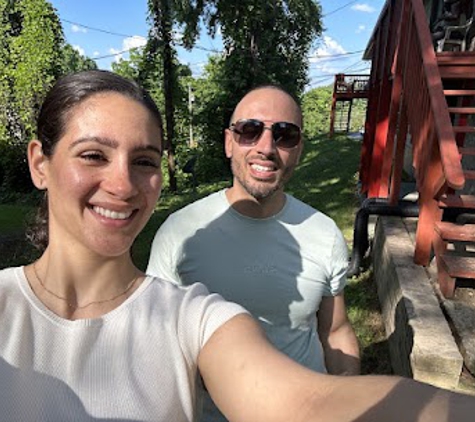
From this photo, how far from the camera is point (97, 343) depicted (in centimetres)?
103

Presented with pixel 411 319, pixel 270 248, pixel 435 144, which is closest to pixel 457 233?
pixel 435 144

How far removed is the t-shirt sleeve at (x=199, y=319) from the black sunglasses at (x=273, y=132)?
3.00ft

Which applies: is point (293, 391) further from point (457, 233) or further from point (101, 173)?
point (457, 233)

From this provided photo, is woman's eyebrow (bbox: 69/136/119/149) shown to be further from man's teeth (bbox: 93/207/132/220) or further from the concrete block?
the concrete block

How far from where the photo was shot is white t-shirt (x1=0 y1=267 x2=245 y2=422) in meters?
0.94

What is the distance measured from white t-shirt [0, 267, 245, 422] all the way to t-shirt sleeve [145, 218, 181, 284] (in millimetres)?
517

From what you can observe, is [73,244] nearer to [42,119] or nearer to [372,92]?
[42,119]

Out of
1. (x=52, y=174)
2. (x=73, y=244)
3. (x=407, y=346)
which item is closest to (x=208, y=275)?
(x=73, y=244)

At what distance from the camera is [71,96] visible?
3.61 feet

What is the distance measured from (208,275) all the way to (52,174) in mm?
746

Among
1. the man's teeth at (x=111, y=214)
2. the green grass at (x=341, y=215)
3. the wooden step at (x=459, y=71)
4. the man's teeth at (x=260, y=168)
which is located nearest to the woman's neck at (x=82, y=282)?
the man's teeth at (x=111, y=214)

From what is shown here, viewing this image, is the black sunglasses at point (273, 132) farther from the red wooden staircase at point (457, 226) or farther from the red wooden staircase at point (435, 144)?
the red wooden staircase at point (457, 226)

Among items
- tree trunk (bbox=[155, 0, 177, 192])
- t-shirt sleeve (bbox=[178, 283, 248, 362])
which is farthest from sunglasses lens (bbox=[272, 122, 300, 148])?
tree trunk (bbox=[155, 0, 177, 192])

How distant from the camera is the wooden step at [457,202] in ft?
10.2
